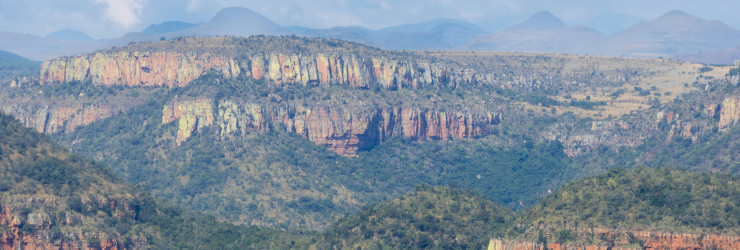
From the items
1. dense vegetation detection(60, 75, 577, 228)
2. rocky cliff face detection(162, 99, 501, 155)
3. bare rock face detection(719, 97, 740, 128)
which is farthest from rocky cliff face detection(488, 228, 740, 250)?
rocky cliff face detection(162, 99, 501, 155)

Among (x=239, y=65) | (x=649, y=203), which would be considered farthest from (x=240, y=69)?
(x=649, y=203)

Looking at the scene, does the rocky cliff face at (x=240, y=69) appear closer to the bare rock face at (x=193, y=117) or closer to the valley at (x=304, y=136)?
the valley at (x=304, y=136)

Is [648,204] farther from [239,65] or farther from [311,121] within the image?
[239,65]

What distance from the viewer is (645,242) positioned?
90.9 metres

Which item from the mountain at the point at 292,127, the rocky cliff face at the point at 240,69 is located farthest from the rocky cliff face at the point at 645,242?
the rocky cliff face at the point at 240,69

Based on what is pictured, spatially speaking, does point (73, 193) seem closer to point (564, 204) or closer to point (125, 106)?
point (564, 204)

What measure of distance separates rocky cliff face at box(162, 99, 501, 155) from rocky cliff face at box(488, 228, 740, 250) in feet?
267

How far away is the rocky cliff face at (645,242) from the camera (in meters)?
89.2

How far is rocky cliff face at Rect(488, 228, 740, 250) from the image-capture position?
293 feet

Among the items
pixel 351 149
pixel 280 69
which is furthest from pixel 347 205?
pixel 280 69

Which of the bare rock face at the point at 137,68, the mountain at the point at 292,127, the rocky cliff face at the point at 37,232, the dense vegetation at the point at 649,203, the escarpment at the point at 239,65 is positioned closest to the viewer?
the dense vegetation at the point at 649,203

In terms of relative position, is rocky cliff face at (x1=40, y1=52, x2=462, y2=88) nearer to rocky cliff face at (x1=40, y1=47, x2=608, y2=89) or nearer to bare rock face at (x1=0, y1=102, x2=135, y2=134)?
rocky cliff face at (x1=40, y1=47, x2=608, y2=89)

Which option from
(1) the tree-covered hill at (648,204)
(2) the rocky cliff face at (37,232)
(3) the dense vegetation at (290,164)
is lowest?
(3) the dense vegetation at (290,164)

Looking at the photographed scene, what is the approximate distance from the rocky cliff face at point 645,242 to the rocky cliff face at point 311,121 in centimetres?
8125
